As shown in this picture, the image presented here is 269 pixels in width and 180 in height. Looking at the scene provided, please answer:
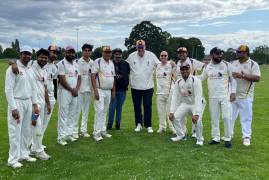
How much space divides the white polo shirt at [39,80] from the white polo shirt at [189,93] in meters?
3.84

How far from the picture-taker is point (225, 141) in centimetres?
1107

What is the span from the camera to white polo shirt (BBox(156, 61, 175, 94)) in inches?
502

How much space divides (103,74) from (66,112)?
1662 mm

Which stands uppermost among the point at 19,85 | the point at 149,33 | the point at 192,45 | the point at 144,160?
the point at 149,33

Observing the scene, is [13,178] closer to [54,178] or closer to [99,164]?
[54,178]

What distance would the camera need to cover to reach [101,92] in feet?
39.4

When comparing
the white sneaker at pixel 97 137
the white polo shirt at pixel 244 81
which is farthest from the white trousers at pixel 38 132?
the white polo shirt at pixel 244 81

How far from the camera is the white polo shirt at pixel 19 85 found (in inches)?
335

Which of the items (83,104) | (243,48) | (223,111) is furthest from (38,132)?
(243,48)

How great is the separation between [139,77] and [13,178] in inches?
230

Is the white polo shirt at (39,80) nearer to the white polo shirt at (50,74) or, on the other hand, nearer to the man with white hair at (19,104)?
the man with white hair at (19,104)

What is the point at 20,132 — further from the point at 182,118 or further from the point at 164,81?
the point at 164,81

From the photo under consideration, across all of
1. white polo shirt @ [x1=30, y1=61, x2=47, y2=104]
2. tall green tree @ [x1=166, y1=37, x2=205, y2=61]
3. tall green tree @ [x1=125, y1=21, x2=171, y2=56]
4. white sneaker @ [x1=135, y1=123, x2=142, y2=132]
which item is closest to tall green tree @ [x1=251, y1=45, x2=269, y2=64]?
tall green tree @ [x1=166, y1=37, x2=205, y2=61]

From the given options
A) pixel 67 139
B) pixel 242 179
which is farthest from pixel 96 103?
pixel 242 179
